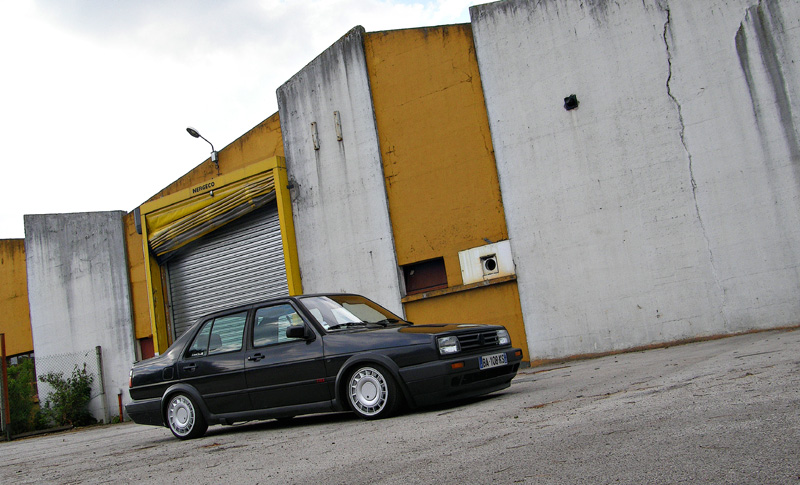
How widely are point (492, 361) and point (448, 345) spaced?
61 cm

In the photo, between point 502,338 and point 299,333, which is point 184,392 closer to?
point 299,333

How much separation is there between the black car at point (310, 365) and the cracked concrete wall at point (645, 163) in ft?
17.8

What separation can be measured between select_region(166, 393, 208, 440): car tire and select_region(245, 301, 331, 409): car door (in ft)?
2.69

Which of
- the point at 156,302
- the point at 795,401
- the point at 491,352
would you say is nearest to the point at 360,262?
the point at 156,302

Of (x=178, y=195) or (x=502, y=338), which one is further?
(x=178, y=195)

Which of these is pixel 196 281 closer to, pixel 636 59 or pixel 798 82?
pixel 636 59

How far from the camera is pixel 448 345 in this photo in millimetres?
6438

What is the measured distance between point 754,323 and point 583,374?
4.09m

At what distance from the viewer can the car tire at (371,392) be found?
6.36 meters

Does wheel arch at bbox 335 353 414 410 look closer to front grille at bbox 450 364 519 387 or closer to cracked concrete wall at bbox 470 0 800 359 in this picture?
front grille at bbox 450 364 519 387

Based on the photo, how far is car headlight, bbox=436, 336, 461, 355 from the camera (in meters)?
6.38

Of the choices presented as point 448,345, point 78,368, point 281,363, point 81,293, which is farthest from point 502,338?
Result: point 81,293

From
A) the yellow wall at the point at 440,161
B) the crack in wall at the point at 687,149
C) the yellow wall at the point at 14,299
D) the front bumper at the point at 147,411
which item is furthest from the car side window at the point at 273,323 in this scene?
the yellow wall at the point at 14,299

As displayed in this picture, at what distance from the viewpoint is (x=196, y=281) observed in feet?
58.4
